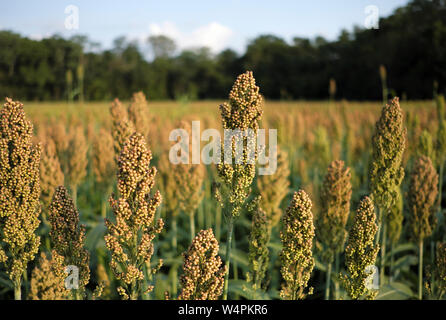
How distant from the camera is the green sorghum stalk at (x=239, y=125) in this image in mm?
1722

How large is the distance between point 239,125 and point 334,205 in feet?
4.03

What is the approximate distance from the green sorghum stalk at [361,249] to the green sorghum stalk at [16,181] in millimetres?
1779

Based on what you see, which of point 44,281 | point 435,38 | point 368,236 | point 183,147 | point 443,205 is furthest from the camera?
point 435,38

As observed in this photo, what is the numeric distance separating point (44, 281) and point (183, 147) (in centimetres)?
217

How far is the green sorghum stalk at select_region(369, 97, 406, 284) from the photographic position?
2330mm

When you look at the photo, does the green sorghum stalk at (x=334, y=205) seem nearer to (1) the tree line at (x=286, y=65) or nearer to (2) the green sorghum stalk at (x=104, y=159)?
(2) the green sorghum stalk at (x=104, y=159)

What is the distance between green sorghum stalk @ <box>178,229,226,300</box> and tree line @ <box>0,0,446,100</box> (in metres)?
5.27

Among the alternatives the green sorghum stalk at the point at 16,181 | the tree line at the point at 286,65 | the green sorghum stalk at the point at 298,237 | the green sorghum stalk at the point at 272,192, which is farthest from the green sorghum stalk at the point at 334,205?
the tree line at the point at 286,65

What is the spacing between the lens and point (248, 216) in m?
6.68

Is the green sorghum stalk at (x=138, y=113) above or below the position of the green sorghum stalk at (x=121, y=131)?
above

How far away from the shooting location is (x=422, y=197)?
9.94ft

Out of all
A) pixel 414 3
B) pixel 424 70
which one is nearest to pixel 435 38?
pixel 424 70

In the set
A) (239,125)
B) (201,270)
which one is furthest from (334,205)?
(201,270)

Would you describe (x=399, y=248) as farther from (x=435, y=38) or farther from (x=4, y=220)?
(x=435, y=38)
